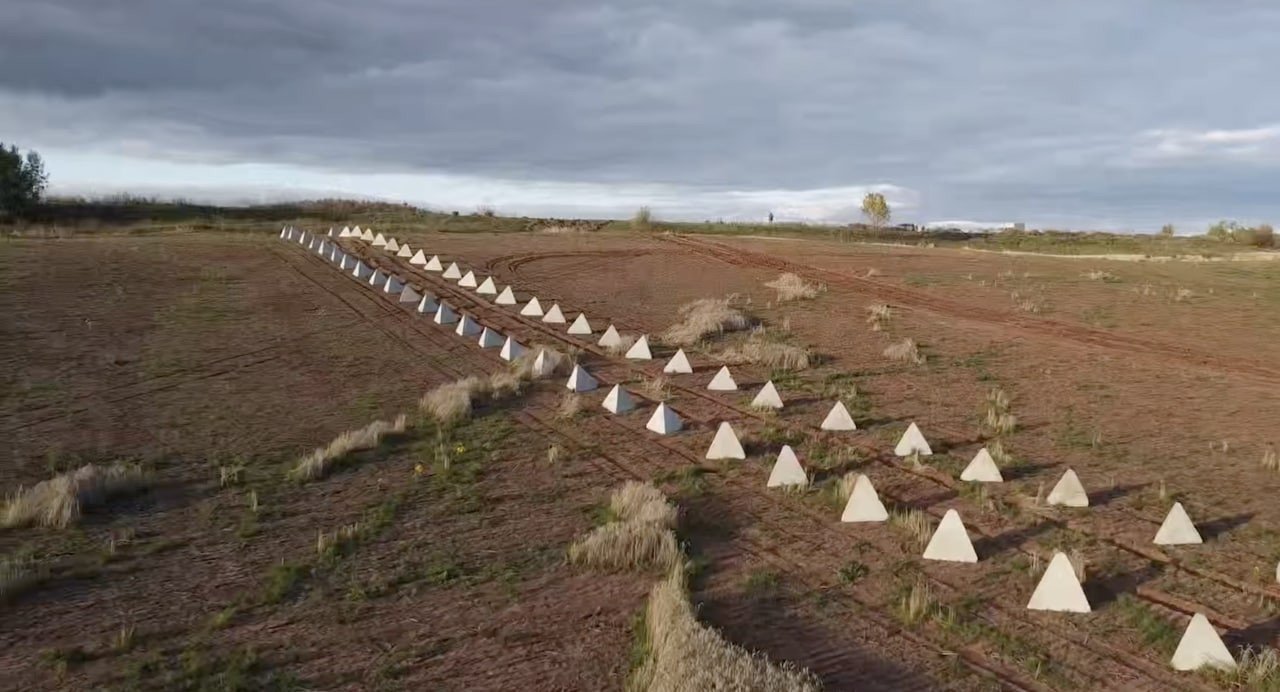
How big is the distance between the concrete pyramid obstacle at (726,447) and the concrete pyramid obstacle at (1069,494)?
4059mm

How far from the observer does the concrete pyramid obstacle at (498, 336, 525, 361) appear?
2011cm

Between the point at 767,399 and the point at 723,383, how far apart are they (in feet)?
5.67

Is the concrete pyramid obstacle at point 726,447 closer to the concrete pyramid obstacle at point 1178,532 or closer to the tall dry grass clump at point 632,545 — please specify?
the tall dry grass clump at point 632,545

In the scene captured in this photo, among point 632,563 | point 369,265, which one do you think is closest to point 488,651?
point 632,563

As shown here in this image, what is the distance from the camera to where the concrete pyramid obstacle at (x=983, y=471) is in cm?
1198

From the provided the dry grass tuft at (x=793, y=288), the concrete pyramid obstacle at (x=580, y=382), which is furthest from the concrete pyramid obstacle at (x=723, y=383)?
the dry grass tuft at (x=793, y=288)

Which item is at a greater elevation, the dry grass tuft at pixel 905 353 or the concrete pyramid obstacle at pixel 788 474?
the dry grass tuft at pixel 905 353

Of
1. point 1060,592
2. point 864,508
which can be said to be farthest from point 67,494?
point 1060,592

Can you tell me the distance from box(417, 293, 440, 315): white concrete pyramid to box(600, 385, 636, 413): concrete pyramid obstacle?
432 inches

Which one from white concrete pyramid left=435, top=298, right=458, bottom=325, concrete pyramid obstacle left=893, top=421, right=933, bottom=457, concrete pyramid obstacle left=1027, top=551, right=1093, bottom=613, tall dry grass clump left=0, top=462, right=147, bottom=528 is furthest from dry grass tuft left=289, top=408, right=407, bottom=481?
white concrete pyramid left=435, top=298, right=458, bottom=325

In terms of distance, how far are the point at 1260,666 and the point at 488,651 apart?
6.06 meters

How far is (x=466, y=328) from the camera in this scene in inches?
915

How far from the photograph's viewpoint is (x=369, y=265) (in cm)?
3394

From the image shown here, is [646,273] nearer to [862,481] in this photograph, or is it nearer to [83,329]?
[83,329]
